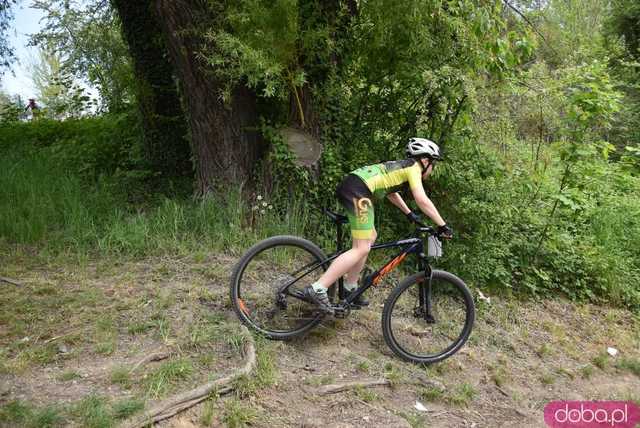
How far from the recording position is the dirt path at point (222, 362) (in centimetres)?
398

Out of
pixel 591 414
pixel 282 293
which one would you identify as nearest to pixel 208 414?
pixel 282 293

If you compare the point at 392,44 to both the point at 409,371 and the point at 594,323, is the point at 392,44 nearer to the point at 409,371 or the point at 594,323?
the point at 409,371

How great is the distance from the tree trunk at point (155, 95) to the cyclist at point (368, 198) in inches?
152

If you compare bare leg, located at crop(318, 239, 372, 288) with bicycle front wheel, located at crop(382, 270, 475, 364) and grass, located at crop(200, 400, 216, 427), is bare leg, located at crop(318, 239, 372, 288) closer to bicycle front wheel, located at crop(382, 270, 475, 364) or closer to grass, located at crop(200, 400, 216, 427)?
bicycle front wheel, located at crop(382, 270, 475, 364)

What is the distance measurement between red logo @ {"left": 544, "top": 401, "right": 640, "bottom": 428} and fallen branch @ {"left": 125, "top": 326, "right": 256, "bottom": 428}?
8.93ft

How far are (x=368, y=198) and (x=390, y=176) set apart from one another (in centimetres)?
27

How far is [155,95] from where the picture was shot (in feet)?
27.0

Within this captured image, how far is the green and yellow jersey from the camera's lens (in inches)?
195

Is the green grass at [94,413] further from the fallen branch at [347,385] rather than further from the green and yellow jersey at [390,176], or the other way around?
the green and yellow jersey at [390,176]

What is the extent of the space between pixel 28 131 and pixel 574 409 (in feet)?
32.9

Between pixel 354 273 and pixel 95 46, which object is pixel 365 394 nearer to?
pixel 354 273

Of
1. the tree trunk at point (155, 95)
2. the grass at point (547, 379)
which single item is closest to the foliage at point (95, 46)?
the tree trunk at point (155, 95)

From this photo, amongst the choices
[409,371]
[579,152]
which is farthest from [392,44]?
[409,371]

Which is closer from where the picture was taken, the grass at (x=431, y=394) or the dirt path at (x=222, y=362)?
the dirt path at (x=222, y=362)
